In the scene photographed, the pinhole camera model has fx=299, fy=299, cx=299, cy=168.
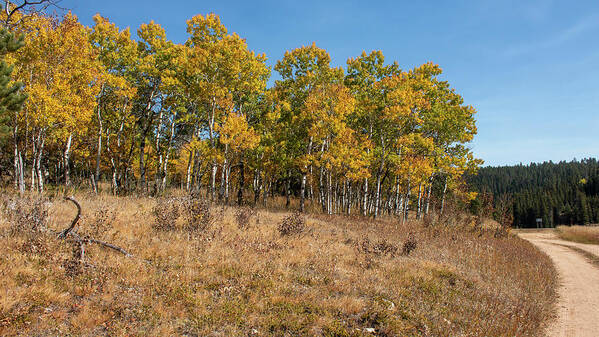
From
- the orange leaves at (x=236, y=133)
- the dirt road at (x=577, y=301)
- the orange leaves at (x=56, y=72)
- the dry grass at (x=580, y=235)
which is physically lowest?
the dry grass at (x=580, y=235)

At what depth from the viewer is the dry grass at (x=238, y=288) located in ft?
18.5

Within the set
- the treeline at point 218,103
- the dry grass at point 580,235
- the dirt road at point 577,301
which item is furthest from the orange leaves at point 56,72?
the dry grass at point 580,235

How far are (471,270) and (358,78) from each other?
19.1 m

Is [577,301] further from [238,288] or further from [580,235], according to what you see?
[580,235]

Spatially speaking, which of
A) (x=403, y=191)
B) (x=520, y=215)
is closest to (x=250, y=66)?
(x=403, y=191)

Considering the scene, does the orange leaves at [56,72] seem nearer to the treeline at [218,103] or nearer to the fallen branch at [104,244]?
the treeline at [218,103]

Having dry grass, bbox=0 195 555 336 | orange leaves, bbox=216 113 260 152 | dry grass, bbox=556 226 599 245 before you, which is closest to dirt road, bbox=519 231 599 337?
dry grass, bbox=0 195 555 336

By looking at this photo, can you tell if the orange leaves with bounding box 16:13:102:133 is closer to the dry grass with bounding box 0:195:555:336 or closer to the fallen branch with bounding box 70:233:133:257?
the dry grass with bounding box 0:195:555:336

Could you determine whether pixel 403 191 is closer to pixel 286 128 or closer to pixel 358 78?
pixel 358 78

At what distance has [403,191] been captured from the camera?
116 ft

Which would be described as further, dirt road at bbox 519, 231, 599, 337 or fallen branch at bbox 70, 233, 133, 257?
dirt road at bbox 519, 231, 599, 337

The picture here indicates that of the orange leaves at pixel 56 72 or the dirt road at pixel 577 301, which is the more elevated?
the orange leaves at pixel 56 72

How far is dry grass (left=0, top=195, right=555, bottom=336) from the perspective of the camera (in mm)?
5629

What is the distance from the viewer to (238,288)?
7289 mm
